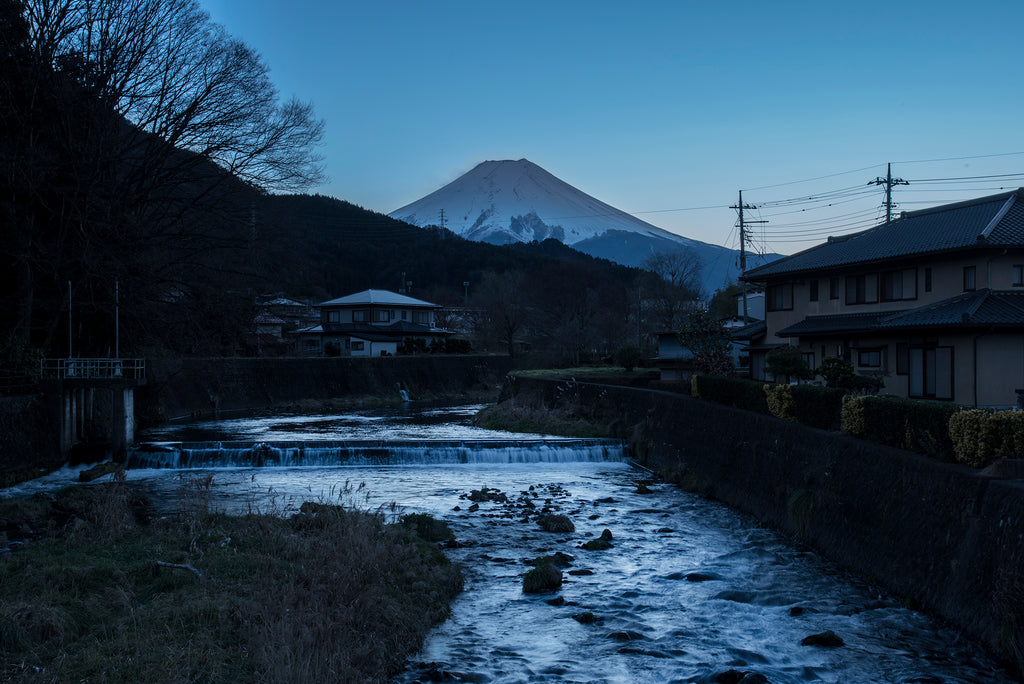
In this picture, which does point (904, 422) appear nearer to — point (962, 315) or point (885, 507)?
point (885, 507)

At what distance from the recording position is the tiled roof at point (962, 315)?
56.5 feet

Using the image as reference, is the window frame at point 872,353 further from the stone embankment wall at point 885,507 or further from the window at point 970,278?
the stone embankment wall at point 885,507

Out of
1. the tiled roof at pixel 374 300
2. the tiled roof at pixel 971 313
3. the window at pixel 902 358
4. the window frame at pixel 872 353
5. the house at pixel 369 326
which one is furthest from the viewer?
the tiled roof at pixel 374 300

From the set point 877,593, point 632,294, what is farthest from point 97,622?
point 632,294

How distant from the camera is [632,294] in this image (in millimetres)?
63438

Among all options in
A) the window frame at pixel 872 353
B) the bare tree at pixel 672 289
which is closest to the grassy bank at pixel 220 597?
the window frame at pixel 872 353

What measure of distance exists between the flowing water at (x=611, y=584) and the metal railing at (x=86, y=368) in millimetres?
2653

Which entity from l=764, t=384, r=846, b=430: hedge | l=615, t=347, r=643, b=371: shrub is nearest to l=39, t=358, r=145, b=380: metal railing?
l=764, t=384, r=846, b=430: hedge

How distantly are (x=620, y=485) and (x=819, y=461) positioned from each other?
625cm

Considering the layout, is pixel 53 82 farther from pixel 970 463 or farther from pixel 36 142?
pixel 970 463

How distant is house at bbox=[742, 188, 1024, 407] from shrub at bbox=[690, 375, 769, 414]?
462 cm

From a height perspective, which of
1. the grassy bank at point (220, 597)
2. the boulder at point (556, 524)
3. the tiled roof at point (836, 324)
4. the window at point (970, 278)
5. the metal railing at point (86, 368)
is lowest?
the boulder at point (556, 524)

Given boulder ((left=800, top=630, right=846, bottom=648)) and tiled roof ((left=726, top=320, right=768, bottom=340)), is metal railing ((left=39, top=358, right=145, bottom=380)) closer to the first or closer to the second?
boulder ((left=800, top=630, right=846, bottom=648))

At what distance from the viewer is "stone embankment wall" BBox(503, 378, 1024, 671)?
758cm
